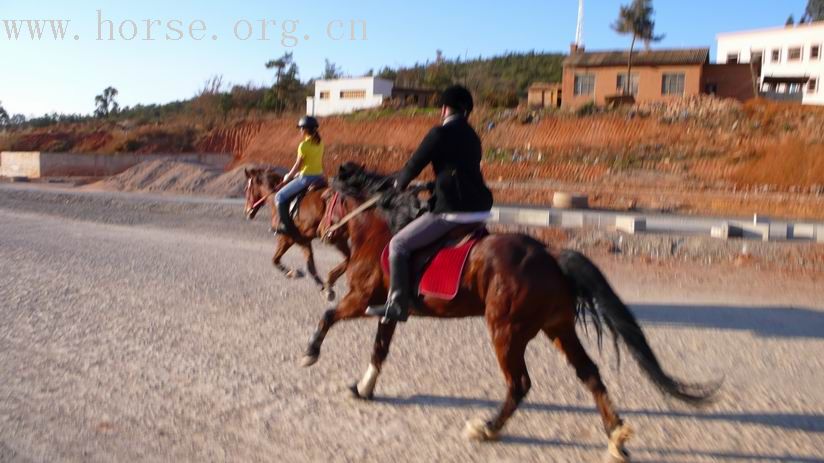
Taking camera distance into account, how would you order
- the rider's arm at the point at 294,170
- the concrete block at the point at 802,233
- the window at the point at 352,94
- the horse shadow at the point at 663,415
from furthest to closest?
1. the window at the point at 352,94
2. the concrete block at the point at 802,233
3. the rider's arm at the point at 294,170
4. the horse shadow at the point at 663,415

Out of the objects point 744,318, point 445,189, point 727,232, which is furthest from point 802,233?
point 445,189

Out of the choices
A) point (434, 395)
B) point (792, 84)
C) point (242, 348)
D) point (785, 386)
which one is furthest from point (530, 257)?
point (792, 84)

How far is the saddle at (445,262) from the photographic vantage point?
579cm

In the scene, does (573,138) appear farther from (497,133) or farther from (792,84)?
(792,84)

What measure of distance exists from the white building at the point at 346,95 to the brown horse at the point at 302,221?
50.2 m

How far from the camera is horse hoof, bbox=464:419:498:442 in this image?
5.36m

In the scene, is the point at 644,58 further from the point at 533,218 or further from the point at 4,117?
the point at 4,117

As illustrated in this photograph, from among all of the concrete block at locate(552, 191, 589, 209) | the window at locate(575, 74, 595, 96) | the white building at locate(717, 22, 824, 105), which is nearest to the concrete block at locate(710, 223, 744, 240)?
the concrete block at locate(552, 191, 589, 209)

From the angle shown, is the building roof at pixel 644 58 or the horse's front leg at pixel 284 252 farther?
the building roof at pixel 644 58

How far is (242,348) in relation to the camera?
7.64 metres

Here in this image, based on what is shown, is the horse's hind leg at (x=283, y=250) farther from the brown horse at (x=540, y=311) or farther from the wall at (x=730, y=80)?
the wall at (x=730, y=80)

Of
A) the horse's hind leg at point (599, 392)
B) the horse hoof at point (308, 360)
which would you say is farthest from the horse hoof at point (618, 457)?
the horse hoof at point (308, 360)

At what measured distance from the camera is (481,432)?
5.38 meters

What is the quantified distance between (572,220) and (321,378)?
11.9 metres
